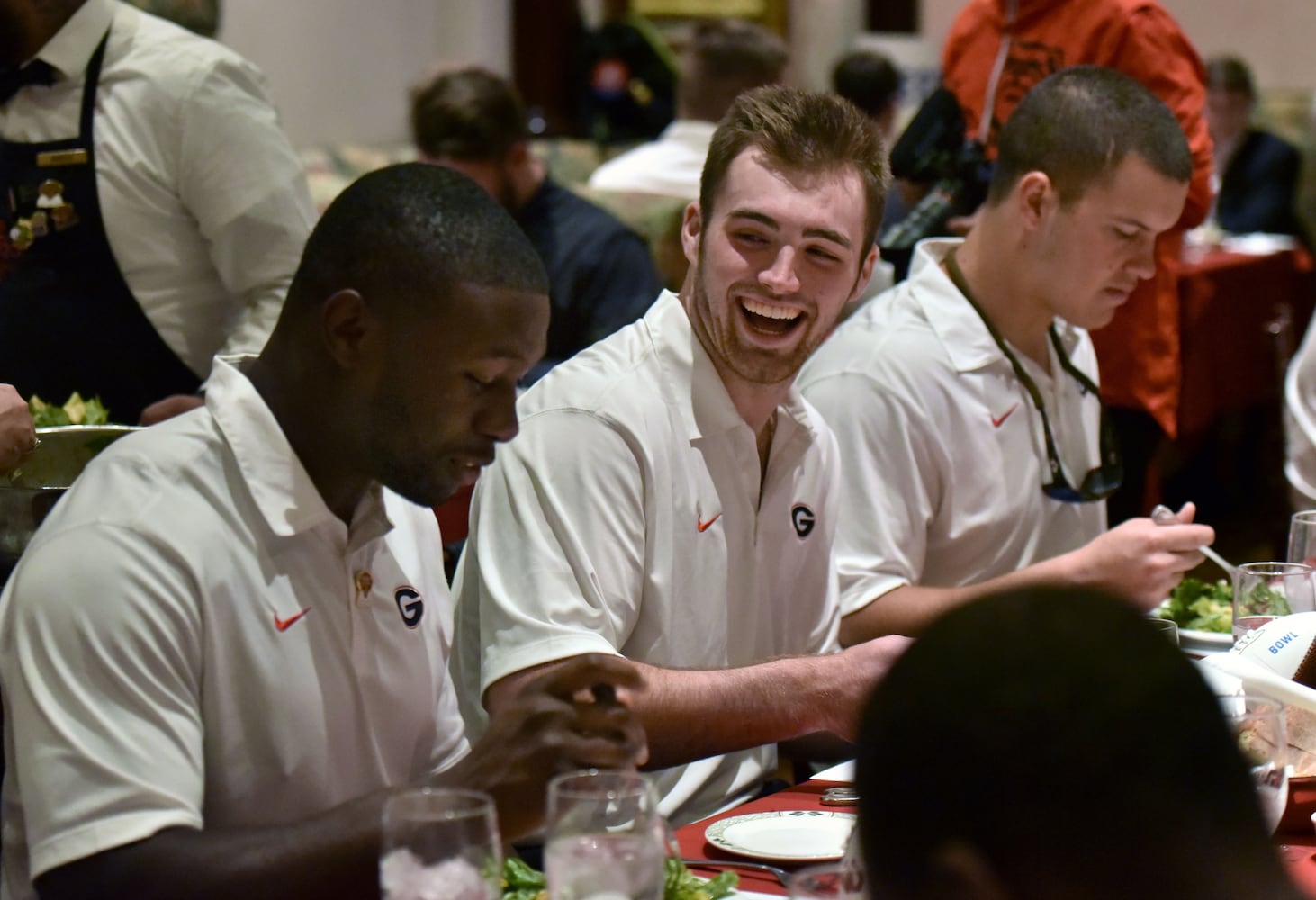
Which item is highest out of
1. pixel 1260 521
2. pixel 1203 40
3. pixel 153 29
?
pixel 153 29

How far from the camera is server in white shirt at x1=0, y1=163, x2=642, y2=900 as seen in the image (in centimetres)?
146

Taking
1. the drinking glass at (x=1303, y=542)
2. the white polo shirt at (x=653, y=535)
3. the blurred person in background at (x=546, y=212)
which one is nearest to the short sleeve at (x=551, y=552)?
the white polo shirt at (x=653, y=535)

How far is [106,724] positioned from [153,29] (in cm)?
188

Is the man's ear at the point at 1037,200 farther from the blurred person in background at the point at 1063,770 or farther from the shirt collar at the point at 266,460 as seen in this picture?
the blurred person in background at the point at 1063,770

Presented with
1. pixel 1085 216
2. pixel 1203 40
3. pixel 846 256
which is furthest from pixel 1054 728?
pixel 1203 40

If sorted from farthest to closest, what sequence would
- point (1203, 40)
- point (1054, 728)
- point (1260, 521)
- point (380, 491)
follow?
point (1203, 40) → point (1260, 521) → point (380, 491) → point (1054, 728)

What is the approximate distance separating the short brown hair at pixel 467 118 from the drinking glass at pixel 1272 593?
2.73m

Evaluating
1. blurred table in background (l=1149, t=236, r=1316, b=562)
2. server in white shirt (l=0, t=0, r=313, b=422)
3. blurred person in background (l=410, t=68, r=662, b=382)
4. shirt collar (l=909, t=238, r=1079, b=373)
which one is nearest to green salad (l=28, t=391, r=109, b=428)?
server in white shirt (l=0, t=0, r=313, b=422)

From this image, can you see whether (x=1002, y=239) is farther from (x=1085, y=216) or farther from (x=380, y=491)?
(x=380, y=491)

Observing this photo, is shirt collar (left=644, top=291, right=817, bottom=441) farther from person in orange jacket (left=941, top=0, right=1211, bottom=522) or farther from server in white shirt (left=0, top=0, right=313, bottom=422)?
person in orange jacket (left=941, top=0, right=1211, bottom=522)

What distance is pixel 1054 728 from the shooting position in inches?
30.8

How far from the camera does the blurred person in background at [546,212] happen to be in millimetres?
4422

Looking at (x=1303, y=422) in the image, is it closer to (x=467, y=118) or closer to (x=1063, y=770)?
(x=467, y=118)

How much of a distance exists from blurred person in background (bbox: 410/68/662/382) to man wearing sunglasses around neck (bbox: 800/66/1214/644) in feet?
4.85
